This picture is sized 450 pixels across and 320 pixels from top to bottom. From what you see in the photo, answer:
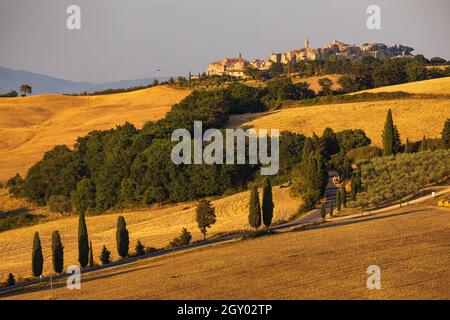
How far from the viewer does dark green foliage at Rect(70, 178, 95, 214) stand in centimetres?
7568

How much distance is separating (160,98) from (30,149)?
2907 cm

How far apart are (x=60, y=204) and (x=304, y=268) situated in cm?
4295

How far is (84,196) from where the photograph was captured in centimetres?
7650

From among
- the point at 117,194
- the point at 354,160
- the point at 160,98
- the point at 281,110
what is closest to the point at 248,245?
the point at 354,160

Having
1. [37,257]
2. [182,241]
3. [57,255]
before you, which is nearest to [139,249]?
[182,241]

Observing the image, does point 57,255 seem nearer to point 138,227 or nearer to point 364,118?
point 138,227

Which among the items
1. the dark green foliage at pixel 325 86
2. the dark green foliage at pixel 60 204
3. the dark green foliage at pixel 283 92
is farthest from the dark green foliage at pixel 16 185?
the dark green foliage at pixel 325 86

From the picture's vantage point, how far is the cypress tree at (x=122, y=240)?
4672 cm

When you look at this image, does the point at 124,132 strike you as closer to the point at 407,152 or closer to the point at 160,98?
the point at 407,152

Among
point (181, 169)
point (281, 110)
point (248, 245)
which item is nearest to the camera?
point (248, 245)

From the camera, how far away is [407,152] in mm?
68688

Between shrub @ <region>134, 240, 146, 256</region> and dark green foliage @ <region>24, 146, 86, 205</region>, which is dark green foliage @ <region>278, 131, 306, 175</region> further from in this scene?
shrub @ <region>134, 240, 146, 256</region>

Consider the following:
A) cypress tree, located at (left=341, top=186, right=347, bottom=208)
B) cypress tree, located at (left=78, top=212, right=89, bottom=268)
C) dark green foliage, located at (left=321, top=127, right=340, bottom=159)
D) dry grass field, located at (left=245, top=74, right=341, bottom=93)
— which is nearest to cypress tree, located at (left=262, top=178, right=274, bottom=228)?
cypress tree, located at (left=341, top=186, right=347, bottom=208)

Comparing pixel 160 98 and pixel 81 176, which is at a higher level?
pixel 160 98
